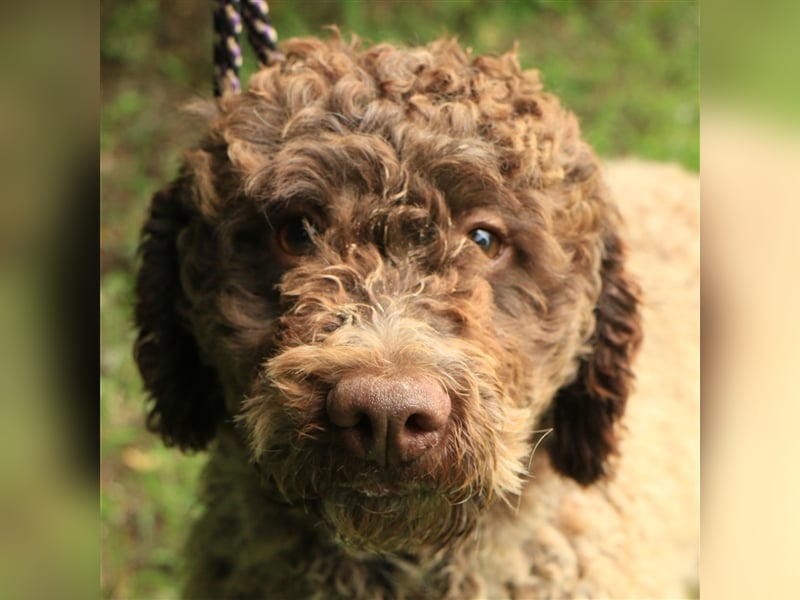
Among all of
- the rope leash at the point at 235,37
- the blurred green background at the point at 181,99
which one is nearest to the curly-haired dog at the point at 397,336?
the rope leash at the point at 235,37

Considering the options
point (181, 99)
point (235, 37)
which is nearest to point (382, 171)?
point (235, 37)

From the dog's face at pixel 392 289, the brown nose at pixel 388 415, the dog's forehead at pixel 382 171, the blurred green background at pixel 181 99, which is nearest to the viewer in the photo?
the brown nose at pixel 388 415

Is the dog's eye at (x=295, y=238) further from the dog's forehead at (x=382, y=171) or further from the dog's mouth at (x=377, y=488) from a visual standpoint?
the dog's mouth at (x=377, y=488)

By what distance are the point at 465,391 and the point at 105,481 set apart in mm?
3157

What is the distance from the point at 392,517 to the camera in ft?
7.06

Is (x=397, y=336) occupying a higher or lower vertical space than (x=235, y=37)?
lower

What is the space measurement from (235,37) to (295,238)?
2.55 ft

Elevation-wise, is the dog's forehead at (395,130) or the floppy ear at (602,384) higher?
the dog's forehead at (395,130)

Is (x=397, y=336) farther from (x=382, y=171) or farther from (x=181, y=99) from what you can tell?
(x=181, y=99)

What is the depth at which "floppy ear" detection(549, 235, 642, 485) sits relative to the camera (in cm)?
281

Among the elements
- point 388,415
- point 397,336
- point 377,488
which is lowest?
point 377,488

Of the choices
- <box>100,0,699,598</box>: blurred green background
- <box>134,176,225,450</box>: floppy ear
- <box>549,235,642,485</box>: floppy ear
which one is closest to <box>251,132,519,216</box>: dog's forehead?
<box>134,176,225,450</box>: floppy ear

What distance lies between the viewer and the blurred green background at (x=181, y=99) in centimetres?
439

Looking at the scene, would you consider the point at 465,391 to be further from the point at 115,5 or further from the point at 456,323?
the point at 115,5
